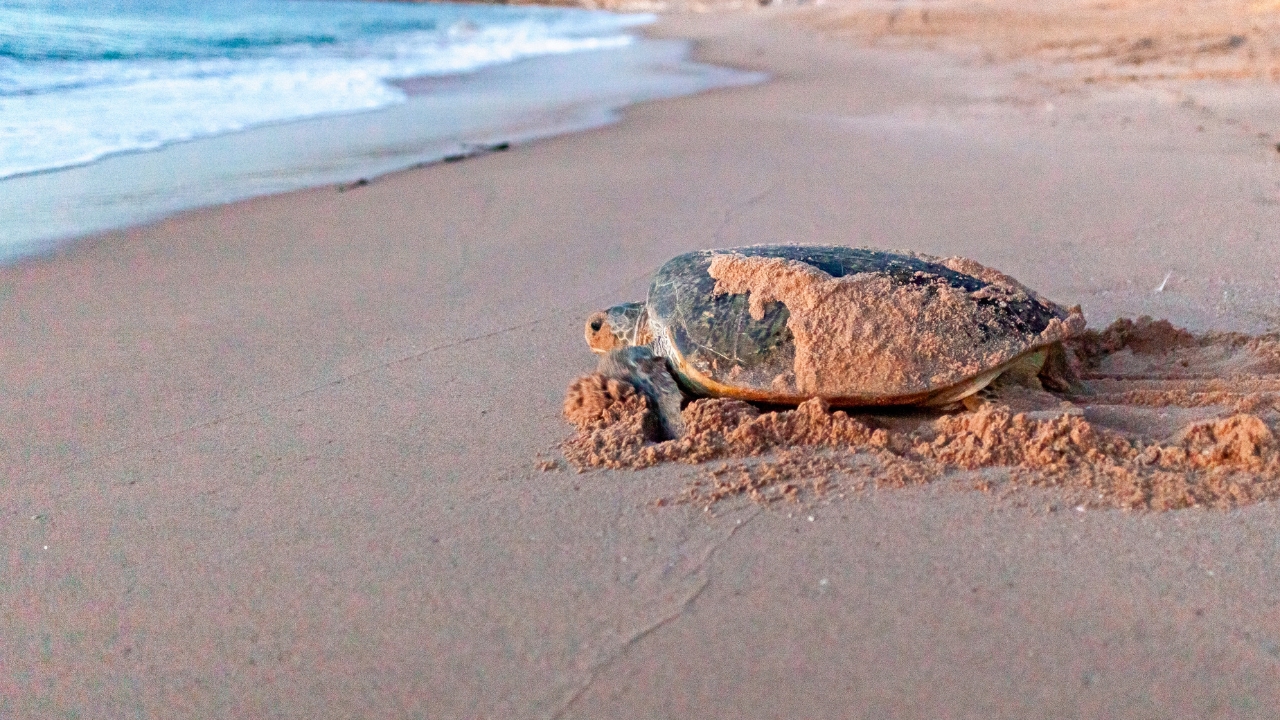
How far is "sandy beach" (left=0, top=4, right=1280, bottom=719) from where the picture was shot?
1795 millimetres

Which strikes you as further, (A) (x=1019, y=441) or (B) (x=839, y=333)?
(B) (x=839, y=333)

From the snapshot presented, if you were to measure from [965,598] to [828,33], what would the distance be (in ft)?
61.5

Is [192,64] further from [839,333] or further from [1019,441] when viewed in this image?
[1019,441]

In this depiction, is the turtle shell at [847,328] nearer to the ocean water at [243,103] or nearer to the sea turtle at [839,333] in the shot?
the sea turtle at [839,333]

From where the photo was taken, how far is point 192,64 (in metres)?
11.9

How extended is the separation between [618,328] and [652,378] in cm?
45

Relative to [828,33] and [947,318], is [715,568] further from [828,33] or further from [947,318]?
[828,33]

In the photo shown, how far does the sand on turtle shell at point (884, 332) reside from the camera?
2691 millimetres

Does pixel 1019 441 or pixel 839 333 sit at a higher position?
pixel 839 333

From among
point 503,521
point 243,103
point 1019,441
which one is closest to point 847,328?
point 1019,441

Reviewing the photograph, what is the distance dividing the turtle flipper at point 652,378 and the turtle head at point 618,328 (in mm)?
185

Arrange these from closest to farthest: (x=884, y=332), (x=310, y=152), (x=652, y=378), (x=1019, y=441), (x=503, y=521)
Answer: (x=503, y=521)
(x=1019, y=441)
(x=884, y=332)
(x=652, y=378)
(x=310, y=152)

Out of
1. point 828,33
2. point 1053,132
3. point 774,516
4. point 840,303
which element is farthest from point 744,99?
point 828,33

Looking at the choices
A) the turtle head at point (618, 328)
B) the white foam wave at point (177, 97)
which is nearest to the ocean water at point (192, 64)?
the white foam wave at point (177, 97)
